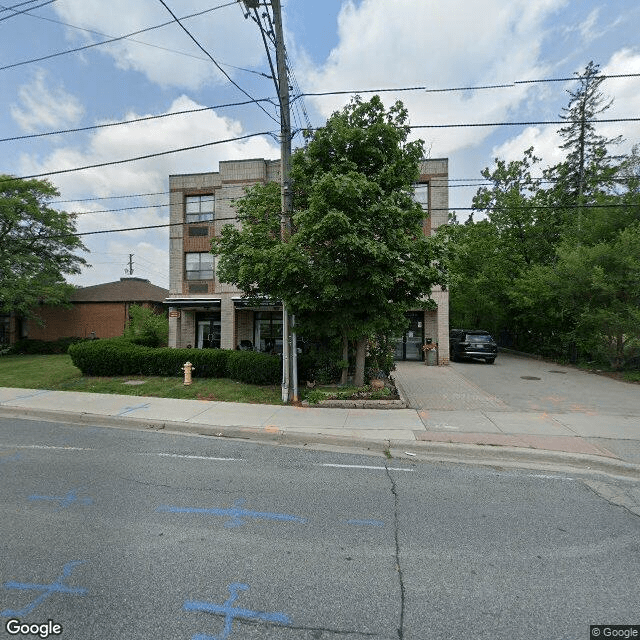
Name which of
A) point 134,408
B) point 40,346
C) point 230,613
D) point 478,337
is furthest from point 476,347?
point 40,346

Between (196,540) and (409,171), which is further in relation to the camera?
(409,171)

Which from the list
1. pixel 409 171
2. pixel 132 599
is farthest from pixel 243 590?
pixel 409 171

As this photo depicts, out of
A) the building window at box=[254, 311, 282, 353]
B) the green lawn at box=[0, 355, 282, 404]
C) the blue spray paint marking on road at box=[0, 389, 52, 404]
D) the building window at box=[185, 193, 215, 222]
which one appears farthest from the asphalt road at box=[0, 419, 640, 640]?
the building window at box=[185, 193, 215, 222]

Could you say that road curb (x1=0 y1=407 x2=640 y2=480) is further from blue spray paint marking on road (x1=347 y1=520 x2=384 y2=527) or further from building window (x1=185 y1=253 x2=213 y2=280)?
building window (x1=185 y1=253 x2=213 y2=280)

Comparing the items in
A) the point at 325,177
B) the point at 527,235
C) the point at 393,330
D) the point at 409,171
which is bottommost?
the point at 393,330

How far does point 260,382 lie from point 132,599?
8.77m

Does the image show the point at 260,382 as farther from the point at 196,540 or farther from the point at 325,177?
the point at 196,540

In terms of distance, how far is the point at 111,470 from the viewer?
5.11 meters

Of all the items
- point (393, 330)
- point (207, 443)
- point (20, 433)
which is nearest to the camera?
point (207, 443)

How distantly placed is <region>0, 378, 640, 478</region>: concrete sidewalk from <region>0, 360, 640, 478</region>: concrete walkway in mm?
17

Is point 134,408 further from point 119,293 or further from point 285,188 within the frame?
point 119,293

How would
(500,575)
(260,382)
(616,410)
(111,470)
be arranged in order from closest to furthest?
(500,575) → (111,470) → (616,410) → (260,382)

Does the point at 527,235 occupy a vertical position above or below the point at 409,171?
above

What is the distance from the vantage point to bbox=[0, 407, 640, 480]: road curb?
5578 mm
